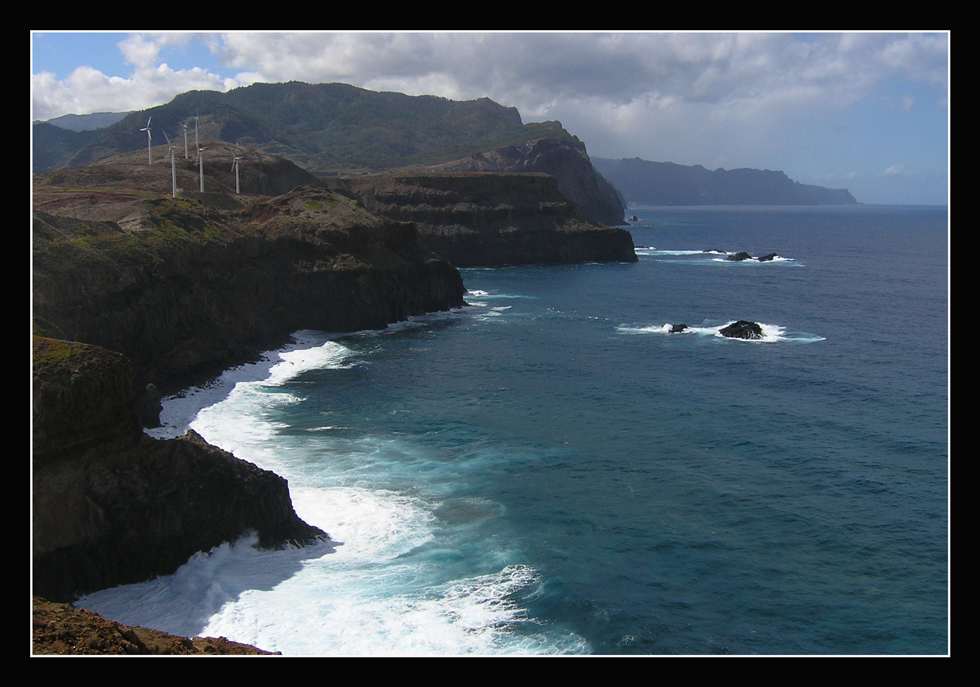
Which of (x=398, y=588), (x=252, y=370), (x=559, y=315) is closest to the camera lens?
(x=398, y=588)

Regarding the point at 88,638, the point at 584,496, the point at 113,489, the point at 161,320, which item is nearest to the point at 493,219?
the point at 161,320

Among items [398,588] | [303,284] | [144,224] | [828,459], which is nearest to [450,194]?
[303,284]

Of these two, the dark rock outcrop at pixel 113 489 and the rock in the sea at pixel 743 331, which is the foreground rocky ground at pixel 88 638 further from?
the rock in the sea at pixel 743 331

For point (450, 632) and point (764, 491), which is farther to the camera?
point (764, 491)

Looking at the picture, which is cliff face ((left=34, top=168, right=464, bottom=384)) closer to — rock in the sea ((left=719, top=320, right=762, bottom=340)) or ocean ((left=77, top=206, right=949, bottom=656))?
ocean ((left=77, top=206, right=949, bottom=656))

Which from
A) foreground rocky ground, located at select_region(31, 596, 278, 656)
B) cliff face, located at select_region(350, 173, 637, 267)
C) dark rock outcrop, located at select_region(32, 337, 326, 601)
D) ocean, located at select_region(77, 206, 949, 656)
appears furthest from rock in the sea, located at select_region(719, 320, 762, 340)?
cliff face, located at select_region(350, 173, 637, 267)

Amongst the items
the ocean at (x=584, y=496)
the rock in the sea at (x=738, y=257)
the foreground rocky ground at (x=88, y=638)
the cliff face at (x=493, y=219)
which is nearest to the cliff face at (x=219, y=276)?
the ocean at (x=584, y=496)

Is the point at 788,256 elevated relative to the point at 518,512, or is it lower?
elevated

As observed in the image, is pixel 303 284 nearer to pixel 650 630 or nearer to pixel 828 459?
pixel 828 459
